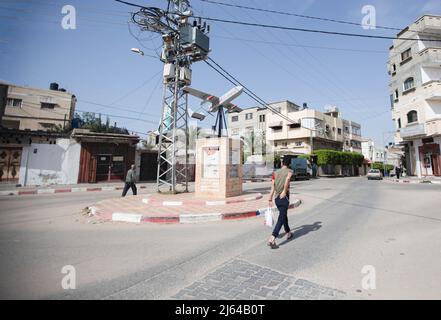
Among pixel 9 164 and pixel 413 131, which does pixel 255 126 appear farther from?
pixel 9 164

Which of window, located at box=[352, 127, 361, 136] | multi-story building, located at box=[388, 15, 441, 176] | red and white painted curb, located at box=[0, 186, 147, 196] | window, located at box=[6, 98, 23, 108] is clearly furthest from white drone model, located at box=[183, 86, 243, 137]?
window, located at box=[352, 127, 361, 136]

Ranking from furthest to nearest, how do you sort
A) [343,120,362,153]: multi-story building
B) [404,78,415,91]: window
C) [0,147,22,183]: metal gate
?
[343,120,362,153]: multi-story building < [404,78,415,91]: window < [0,147,22,183]: metal gate

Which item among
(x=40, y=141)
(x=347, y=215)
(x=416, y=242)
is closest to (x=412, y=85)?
(x=347, y=215)

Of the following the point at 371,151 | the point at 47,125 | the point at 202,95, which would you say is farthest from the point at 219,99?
the point at 371,151

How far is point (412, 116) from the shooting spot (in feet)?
88.4

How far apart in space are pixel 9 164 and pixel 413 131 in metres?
40.2

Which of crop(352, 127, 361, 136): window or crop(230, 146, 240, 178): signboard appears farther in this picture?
crop(352, 127, 361, 136): window

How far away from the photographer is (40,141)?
18.9m

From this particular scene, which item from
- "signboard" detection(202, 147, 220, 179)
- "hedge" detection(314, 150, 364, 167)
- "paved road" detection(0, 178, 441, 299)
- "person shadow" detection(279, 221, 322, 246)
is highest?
"hedge" detection(314, 150, 364, 167)

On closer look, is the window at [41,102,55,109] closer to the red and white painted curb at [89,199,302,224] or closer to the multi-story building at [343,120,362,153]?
the red and white painted curb at [89,199,302,224]

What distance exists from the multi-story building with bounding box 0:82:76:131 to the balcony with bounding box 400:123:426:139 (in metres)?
Result: 43.1

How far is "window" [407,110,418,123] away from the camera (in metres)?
26.4

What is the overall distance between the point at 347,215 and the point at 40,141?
903 inches
